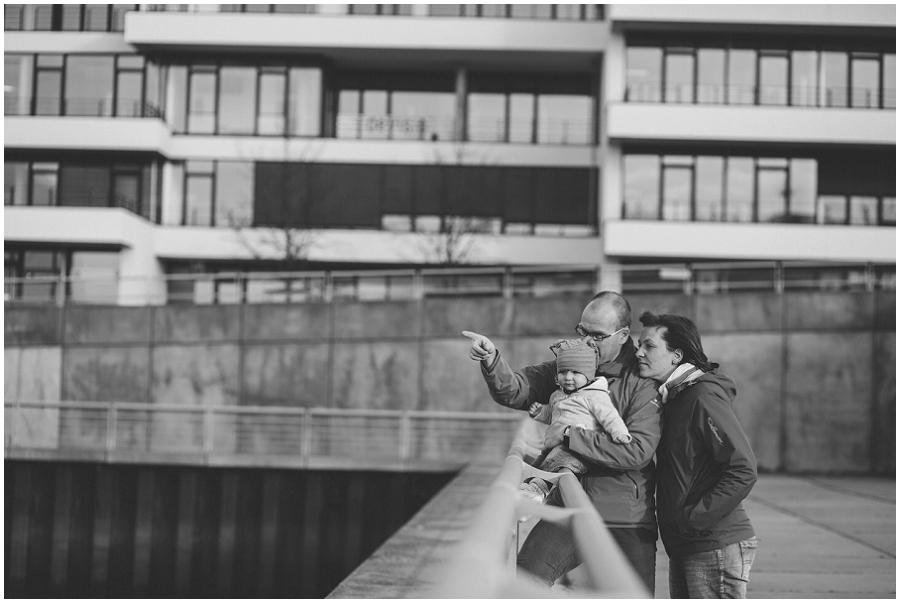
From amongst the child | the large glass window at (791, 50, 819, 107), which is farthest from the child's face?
the large glass window at (791, 50, 819, 107)

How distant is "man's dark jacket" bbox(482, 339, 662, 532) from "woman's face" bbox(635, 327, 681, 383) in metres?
0.04

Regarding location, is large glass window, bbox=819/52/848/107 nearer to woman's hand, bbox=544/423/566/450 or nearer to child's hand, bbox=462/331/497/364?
child's hand, bbox=462/331/497/364

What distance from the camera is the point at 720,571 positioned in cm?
440

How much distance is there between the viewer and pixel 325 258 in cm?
3231

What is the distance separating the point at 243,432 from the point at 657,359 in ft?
59.4

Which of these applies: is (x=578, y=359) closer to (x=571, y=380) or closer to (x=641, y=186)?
(x=571, y=380)

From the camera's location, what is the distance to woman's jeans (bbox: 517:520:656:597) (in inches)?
166

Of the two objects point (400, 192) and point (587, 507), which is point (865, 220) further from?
point (587, 507)

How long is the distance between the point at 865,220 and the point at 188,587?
2204cm

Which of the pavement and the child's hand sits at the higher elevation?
the child's hand

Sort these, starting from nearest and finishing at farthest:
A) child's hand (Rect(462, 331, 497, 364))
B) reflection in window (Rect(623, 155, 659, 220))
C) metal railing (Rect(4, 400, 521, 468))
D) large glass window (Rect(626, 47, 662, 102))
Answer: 1. child's hand (Rect(462, 331, 497, 364))
2. metal railing (Rect(4, 400, 521, 468))
3. large glass window (Rect(626, 47, 662, 102))
4. reflection in window (Rect(623, 155, 659, 220))

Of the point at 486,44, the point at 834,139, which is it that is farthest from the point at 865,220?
the point at 486,44

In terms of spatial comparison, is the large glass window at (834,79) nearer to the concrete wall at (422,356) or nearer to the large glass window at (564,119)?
the large glass window at (564,119)

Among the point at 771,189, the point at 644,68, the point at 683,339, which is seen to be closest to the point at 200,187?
the point at 644,68
